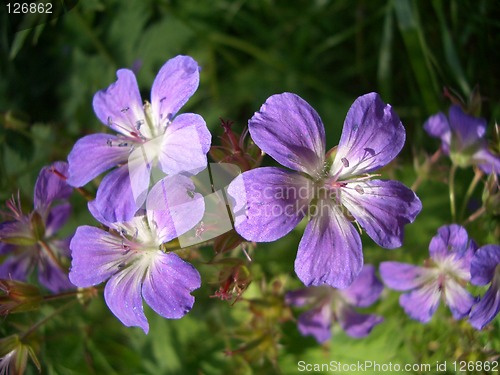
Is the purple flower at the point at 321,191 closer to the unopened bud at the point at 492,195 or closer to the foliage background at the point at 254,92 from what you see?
the unopened bud at the point at 492,195

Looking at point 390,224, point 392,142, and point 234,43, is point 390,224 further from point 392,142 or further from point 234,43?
point 234,43

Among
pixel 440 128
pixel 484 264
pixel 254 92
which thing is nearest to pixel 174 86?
pixel 440 128

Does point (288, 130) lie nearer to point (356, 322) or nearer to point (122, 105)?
point (122, 105)

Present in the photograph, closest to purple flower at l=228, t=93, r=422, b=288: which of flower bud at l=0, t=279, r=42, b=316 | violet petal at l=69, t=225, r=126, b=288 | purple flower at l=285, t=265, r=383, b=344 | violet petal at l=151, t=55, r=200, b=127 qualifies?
violet petal at l=151, t=55, r=200, b=127

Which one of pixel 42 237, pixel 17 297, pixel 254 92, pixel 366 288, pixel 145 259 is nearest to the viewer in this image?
pixel 145 259

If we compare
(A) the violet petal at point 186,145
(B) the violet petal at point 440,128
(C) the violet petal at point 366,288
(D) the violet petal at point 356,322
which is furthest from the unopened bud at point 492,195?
(A) the violet petal at point 186,145
